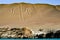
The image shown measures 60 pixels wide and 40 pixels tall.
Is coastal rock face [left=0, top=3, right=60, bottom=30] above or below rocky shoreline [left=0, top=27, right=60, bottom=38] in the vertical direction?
above

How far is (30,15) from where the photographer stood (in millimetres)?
3701

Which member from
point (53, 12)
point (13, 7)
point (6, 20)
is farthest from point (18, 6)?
point (53, 12)

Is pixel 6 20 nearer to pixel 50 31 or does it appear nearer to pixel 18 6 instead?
pixel 18 6

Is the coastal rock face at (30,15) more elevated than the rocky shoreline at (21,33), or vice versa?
the coastal rock face at (30,15)

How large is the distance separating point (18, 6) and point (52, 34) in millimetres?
756

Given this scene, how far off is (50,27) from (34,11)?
388 mm

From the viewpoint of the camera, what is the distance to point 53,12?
12.2 feet

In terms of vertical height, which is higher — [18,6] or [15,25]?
[18,6]

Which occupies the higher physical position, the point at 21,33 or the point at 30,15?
the point at 30,15

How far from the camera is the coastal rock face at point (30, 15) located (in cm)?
367

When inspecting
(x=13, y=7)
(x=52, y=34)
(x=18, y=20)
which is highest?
(x=13, y=7)

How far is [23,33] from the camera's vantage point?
3.64 meters

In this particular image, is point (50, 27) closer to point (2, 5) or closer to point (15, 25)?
point (15, 25)

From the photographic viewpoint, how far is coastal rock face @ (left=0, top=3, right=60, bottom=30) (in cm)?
367
